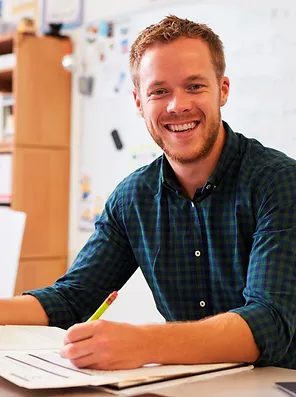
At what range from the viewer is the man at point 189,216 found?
55.7 inches

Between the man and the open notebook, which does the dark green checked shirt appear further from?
the open notebook

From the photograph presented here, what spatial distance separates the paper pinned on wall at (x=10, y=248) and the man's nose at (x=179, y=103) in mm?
1095

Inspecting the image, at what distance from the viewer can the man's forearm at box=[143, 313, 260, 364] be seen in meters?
1.11

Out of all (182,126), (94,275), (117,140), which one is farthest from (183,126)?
(117,140)

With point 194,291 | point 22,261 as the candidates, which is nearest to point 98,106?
point 22,261

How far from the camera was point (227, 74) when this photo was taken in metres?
2.91

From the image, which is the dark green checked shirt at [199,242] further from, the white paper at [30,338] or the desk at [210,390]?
the desk at [210,390]

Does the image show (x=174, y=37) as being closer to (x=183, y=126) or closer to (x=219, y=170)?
(x=183, y=126)

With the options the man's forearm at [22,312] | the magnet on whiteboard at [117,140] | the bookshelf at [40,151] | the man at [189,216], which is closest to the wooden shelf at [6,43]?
the bookshelf at [40,151]

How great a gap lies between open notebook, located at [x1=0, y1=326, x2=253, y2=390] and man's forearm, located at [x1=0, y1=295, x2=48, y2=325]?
176mm

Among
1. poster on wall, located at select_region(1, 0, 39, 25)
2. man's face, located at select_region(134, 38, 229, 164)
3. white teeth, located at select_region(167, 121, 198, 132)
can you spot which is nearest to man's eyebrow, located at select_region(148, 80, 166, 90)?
man's face, located at select_region(134, 38, 229, 164)

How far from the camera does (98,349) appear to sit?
1064 millimetres

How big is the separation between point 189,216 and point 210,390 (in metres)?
0.66

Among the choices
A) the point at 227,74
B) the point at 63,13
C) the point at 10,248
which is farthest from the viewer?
the point at 63,13
